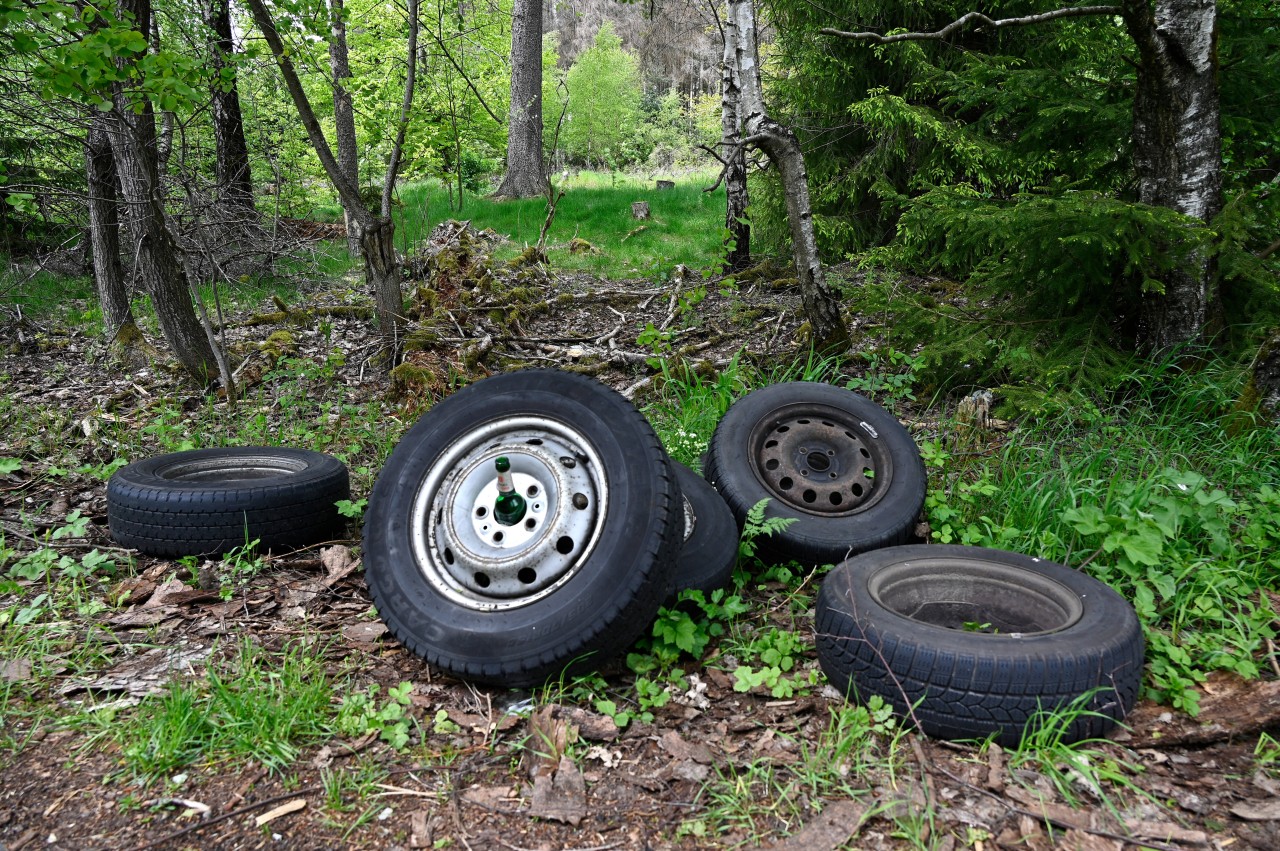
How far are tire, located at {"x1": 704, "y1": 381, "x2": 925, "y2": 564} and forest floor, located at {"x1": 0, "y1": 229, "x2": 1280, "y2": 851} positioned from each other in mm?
421

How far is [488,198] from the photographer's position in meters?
15.9

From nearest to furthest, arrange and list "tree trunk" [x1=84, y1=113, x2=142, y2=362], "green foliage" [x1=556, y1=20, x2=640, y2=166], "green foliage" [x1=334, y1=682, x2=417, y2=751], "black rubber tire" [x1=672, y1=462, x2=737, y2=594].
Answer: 1. "green foliage" [x1=334, y1=682, x2=417, y2=751]
2. "black rubber tire" [x1=672, y1=462, x2=737, y2=594]
3. "tree trunk" [x1=84, y1=113, x2=142, y2=362]
4. "green foliage" [x1=556, y1=20, x2=640, y2=166]

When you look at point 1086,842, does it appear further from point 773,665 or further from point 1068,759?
point 773,665

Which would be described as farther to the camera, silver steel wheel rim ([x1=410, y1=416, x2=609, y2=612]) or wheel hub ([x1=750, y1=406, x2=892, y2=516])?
wheel hub ([x1=750, y1=406, x2=892, y2=516])

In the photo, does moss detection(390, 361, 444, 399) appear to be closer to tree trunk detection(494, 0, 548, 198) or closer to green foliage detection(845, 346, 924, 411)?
green foliage detection(845, 346, 924, 411)

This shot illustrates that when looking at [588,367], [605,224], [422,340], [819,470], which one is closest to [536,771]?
[819,470]

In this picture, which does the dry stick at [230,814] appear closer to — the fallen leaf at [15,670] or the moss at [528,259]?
the fallen leaf at [15,670]

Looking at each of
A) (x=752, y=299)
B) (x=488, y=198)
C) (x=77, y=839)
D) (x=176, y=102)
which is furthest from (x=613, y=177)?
(x=77, y=839)

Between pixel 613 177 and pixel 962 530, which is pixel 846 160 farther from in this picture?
pixel 613 177

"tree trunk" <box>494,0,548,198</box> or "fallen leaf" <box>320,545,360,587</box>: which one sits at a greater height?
"tree trunk" <box>494,0,548,198</box>

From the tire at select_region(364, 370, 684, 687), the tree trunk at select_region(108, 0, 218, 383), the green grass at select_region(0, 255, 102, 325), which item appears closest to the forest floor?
the tire at select_region(364, 370, 684, 687)

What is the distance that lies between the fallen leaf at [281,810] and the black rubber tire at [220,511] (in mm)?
1849

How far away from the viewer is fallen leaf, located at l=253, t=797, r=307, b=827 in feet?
7.37

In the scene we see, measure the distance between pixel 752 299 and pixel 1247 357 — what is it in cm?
470
